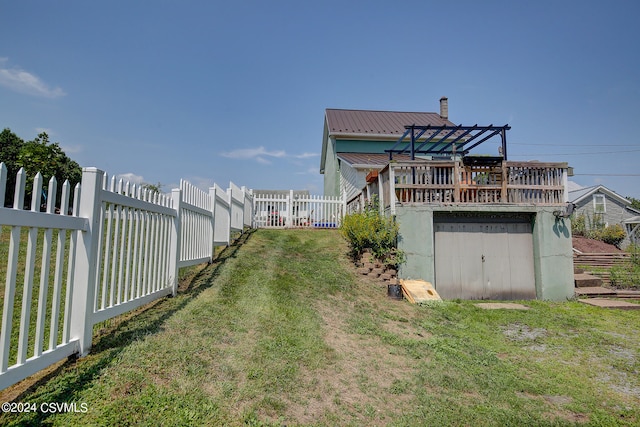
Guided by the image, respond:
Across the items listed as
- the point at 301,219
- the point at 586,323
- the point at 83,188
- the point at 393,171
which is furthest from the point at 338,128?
the point at 83,188

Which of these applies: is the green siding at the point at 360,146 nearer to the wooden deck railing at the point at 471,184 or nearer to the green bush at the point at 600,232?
the wooden deck railing at the point at 471,184

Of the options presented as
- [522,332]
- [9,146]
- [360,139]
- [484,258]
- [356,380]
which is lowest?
[522,332]

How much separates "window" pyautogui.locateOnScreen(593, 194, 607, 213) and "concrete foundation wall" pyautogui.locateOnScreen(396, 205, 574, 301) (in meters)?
20.6

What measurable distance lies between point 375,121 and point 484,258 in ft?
44.2

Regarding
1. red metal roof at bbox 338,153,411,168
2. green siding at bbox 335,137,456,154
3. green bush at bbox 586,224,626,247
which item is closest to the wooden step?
red metal roof at bbox 338,153,411,168

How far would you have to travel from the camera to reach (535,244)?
8.02 m

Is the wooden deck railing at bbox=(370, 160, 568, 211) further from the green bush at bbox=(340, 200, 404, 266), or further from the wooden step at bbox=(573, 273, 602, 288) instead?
the wooden step at bbox=(573, 273, 602, 288)

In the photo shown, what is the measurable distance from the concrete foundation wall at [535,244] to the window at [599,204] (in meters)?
20.6

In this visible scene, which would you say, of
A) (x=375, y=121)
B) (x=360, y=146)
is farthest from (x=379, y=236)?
(x=375, y=121)

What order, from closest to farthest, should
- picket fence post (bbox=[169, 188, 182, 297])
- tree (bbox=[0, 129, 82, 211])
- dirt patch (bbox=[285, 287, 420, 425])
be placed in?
1. dirt patch (bbox=[285, 287, 420, 425])
2. picket fence post (bbox=[169, 188, 182, 297])
3. tree (bbox=[0, 129, 82, 211])

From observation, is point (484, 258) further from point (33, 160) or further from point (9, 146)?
point (9, 146)

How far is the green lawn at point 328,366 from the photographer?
2285 mm

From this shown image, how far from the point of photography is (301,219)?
14.5 m

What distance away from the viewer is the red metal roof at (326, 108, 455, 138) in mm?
17609
